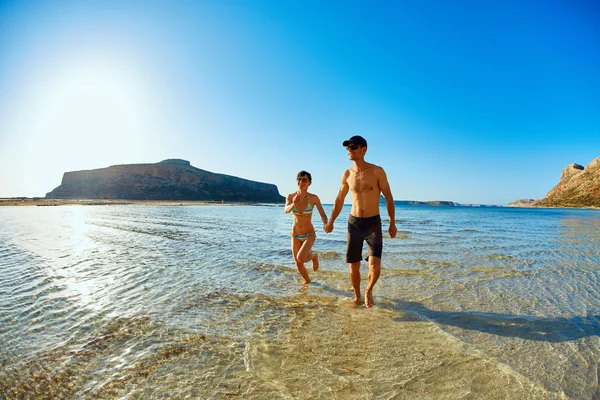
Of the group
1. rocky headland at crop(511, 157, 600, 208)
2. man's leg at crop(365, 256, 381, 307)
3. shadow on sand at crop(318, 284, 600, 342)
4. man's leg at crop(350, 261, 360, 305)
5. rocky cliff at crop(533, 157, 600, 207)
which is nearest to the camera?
shadow on sand at crop(318, 284, 600, 342)

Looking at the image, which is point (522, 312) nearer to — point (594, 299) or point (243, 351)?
point (594, 299)

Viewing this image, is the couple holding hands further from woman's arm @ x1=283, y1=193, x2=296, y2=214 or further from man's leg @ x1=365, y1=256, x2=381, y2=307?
woman's arm @ x1=283, y1=193, x2=296, y2=214

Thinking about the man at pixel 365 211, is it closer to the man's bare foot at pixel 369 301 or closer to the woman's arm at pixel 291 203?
the man's bare foot at pixel 369 301

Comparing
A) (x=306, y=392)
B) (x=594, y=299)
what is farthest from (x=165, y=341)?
(x=594, y=299)

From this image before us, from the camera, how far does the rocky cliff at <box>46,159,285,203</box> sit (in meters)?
107

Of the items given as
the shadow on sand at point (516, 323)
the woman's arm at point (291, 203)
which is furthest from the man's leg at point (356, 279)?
the woman's arm at point (291, 203)

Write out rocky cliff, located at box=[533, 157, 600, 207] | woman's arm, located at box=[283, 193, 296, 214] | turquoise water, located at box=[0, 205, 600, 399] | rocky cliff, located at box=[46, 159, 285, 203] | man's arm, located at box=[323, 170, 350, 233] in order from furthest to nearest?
1. rocky cliff, located at box=[533, 157, 600, 207]
2. rocky cliff, located at box=[46, 159, 285, 203]
3. woman's arm, located at box=[283, 193, 296, 214]
4. man's arm, located at box=[323, 170, 350, 233]
5. turquoise water, located at box=[0, 205, 600, 399]

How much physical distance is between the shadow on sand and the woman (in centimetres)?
200

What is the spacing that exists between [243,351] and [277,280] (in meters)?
3.26

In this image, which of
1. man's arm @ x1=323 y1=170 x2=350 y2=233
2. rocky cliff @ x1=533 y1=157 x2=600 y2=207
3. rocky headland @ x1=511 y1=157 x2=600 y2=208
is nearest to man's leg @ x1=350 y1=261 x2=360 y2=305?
man's arm @ x1=323 y1=170 x2=350 y2=233

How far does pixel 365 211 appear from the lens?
15.8 ft

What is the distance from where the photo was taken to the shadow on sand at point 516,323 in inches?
143

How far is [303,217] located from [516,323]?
3.96 metres

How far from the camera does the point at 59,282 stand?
556 centimetres
